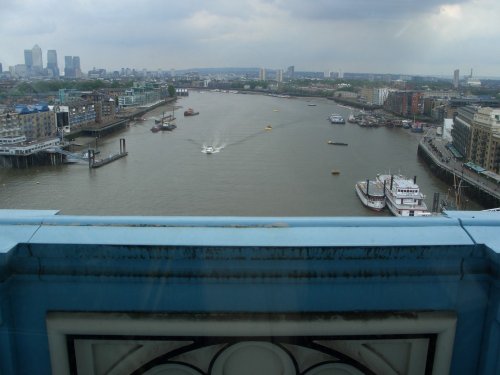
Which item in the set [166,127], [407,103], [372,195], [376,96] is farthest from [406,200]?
[376,96]

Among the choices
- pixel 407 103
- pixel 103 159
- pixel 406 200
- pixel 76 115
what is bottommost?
pixel 103 159

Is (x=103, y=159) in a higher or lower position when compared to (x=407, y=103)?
lower

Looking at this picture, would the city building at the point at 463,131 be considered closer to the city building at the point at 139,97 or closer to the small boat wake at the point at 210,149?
the small boat wake at the point at 210,149

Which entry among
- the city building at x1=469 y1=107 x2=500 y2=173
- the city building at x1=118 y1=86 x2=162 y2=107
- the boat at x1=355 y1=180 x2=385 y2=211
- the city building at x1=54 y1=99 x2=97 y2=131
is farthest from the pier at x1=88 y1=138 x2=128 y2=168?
the city building at x1=118 y1=86 x2=162 y2=107

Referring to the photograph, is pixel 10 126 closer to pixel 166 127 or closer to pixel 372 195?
pixel 166 127

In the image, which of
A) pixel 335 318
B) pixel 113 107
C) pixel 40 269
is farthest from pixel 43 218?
pixel 113 107

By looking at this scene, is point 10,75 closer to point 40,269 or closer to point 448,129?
point 448,129

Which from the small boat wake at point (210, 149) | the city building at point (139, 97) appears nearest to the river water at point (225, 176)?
the small boat wake at point (210, 149)
